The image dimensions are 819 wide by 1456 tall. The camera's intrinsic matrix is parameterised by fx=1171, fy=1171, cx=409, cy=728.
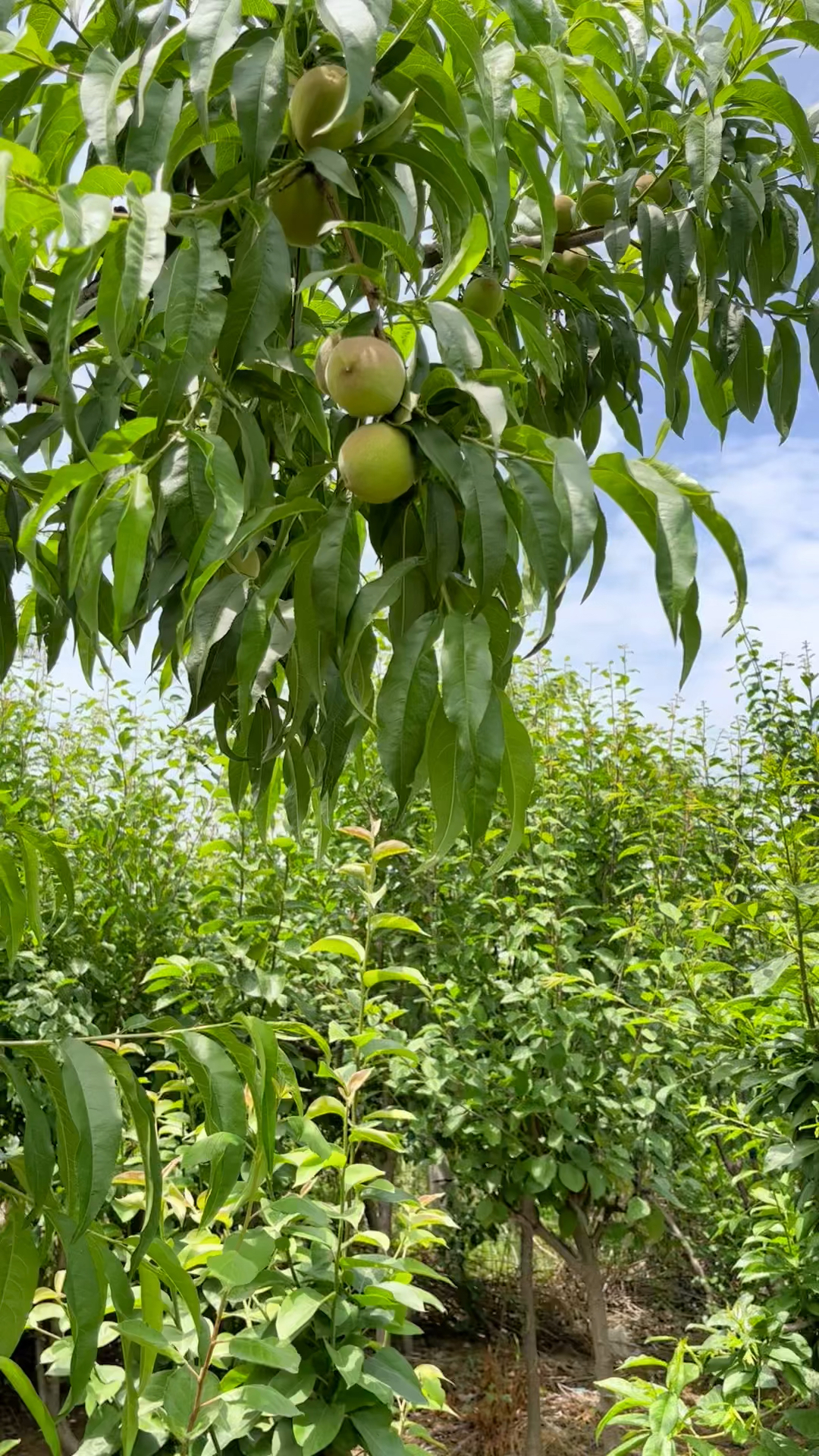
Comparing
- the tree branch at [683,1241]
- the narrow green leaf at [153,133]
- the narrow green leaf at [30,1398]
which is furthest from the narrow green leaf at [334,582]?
the tree branch at [683,1241]

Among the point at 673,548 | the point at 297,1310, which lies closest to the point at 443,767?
the point at 673,548

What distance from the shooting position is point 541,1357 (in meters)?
4.95

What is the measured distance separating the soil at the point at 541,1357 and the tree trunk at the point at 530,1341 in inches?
7.8

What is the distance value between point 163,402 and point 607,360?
28.5 inches

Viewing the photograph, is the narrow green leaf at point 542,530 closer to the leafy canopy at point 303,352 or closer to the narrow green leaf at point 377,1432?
the leafy canopy at point 303,352

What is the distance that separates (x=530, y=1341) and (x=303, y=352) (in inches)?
151

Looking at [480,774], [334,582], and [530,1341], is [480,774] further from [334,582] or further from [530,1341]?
[530,1341]

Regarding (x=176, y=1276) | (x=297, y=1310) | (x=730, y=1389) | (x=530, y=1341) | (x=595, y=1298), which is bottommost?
(x=530, y=1341)

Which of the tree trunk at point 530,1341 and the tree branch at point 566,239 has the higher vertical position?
the tree branch at point 566,239

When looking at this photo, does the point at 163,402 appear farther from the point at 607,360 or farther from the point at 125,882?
the point at 125,882

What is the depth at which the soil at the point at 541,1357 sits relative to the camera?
4105 mm

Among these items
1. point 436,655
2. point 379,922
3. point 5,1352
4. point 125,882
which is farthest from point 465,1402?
point 436,655

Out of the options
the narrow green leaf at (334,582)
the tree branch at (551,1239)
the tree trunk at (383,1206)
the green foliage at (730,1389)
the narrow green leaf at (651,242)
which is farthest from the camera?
the tree trunk at (383,1206)

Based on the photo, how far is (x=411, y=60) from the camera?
0.68m
